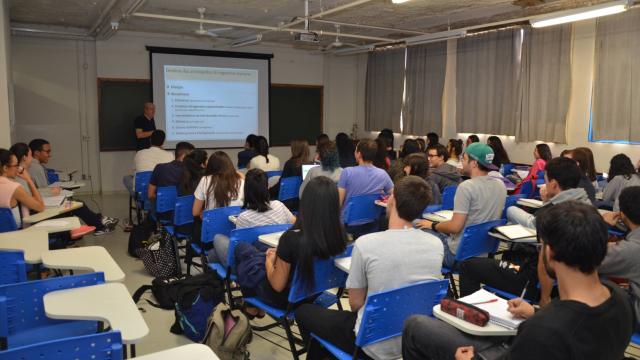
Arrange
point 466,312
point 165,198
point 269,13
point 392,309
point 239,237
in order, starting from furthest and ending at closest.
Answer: point 269,13
point 165,198
point 239,237
point 392,309
point 466,312

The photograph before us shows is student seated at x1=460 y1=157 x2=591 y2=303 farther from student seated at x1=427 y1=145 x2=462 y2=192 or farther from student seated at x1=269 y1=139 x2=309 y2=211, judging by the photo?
student seated at x1=269 y1=139 x2=309 y2=211

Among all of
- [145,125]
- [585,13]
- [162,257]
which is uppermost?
[585,13]

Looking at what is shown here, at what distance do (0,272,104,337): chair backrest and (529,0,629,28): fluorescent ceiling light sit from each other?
18.4 ft

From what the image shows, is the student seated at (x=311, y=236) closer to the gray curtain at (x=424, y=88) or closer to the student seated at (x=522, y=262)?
the student seated at (x=522, y=262)

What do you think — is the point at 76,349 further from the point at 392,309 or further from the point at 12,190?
the point at 12,190

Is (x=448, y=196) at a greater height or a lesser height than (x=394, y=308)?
greater

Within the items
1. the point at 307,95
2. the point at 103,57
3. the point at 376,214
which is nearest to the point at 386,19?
the point at 307,95

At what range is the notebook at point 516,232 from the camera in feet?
10.4

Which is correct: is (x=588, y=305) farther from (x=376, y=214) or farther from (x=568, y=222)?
(x=376, y=214)

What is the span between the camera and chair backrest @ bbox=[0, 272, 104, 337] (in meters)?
2.23

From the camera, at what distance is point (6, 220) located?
3.92 meters

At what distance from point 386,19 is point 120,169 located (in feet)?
18.9

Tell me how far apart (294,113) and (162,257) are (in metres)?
7.12

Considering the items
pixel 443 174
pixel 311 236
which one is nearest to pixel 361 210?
pixel 443 174
